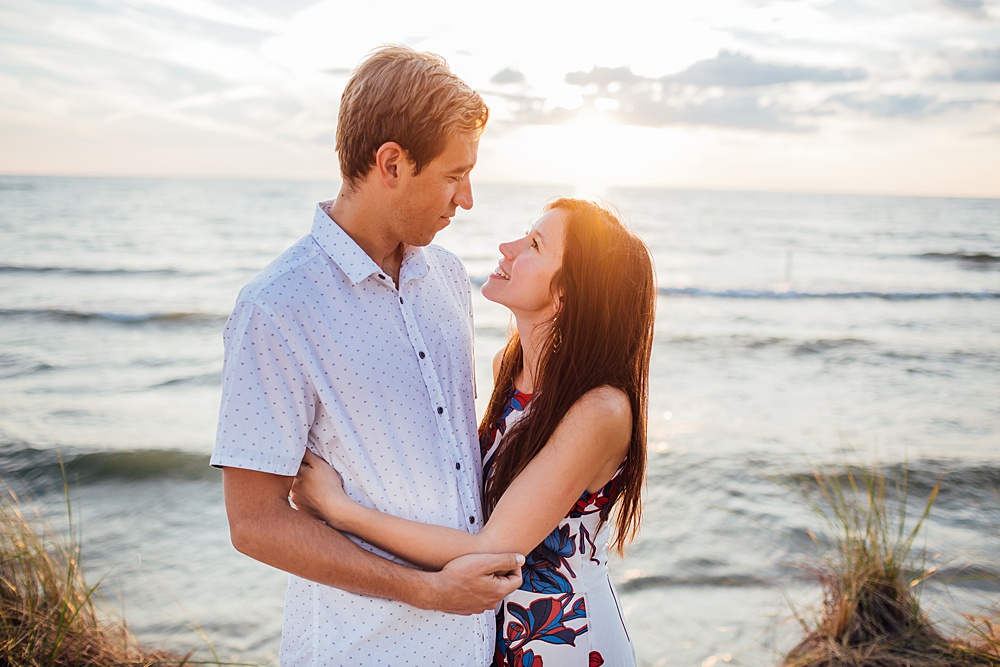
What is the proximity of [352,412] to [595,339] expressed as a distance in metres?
0.89

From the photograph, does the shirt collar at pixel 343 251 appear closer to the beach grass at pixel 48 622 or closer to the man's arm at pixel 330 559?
the man's arm at pixel 330 559

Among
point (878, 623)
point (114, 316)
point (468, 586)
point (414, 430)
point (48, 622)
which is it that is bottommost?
point (878, 623)

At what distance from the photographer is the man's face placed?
2068 mm

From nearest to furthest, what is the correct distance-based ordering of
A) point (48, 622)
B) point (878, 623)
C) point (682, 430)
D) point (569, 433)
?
1. point (569, 433)
2. point (48, 622)
3. point (878, 623)
4. point (682, 430)

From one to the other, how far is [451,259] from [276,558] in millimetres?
1152

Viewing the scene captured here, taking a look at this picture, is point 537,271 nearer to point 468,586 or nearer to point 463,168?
point 463,168

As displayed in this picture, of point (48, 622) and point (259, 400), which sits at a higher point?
point (259, 400)

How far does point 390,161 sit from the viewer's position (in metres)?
2.02

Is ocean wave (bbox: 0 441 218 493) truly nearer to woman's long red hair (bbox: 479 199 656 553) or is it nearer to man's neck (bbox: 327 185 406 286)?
woman's long red hair (bbox: 479 199 656 553)

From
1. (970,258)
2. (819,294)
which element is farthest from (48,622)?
(970,258)

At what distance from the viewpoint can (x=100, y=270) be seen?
20.2 meters

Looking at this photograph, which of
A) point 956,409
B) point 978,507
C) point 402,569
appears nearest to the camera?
point 402,569

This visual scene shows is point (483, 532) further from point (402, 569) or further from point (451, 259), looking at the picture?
point (451, 259)

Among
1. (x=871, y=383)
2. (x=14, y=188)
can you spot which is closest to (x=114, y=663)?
(x=871, y=383)
